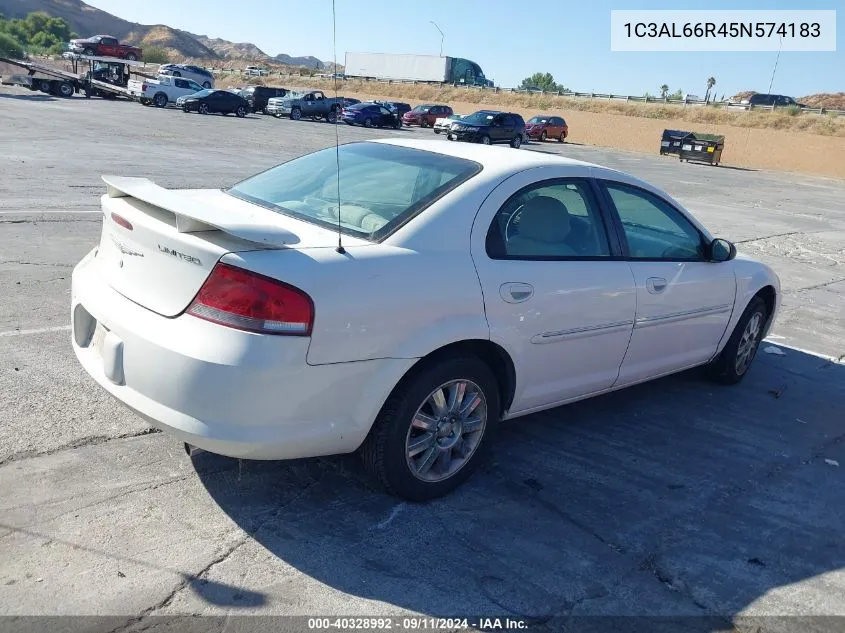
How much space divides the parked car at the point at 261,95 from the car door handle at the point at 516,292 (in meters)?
42.6

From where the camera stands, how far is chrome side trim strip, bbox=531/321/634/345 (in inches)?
152

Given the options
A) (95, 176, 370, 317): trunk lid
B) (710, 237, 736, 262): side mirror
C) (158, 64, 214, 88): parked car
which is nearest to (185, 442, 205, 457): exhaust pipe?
(95, 176, 370, 317): trunk lid

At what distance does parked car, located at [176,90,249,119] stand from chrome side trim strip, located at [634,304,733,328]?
3605 cm

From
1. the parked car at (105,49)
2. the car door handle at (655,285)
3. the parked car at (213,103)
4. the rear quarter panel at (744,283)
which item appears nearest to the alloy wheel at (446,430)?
the car door handle at (655,285)

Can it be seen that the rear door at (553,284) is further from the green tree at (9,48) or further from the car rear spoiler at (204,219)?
the green tree at (9,48)

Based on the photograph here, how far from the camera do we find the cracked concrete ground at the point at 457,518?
2.92m

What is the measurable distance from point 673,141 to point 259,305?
130 ft

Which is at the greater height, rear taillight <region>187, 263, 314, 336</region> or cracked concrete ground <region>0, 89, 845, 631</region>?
rear taillight <region>187, 263, 314, 336</region>

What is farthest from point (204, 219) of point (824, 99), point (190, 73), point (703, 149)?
point (824, 99)

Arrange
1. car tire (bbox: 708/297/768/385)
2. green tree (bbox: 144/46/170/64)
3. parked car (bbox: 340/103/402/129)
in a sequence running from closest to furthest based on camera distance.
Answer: car tire (bbox: 708/297/768/385) < parked car (bbox: 340/103/402/129) < green tree (bbox: 144/46/170/64)

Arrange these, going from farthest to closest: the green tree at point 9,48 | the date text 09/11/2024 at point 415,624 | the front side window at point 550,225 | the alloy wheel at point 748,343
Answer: the green tree at point 9,48 < the alloy wheel at point 748,343 < the front side window at point 550,225 < the date text 09/11/2024 at point 415,624

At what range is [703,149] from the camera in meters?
37.5

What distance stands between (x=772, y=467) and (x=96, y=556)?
143 inches

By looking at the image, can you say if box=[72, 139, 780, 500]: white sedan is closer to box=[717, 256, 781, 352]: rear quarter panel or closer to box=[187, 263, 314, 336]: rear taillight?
box=[187, 263, 314, 336]: rear taillight
